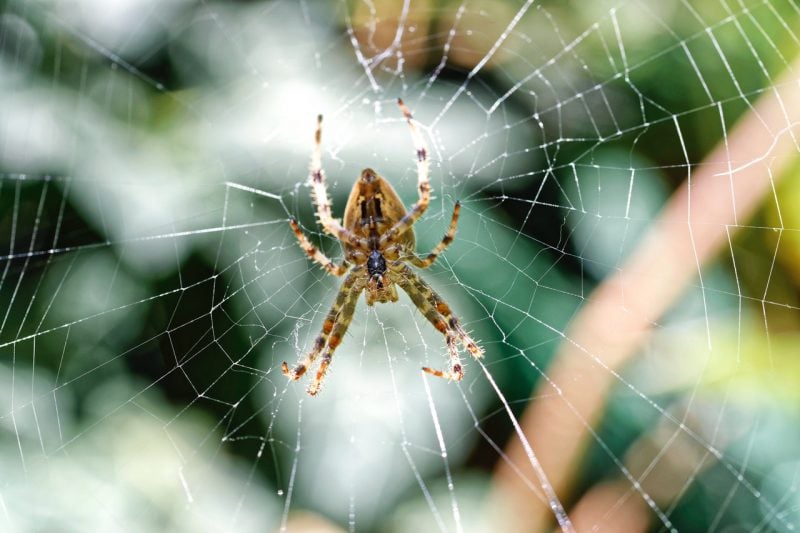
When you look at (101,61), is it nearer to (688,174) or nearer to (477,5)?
(477,5)

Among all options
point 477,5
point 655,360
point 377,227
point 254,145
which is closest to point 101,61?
point 254,145

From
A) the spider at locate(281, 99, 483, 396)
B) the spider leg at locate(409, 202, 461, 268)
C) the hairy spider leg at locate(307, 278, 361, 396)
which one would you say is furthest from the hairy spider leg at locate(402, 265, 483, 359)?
the hairy spider leg at locate(307, 278, 361, 396)

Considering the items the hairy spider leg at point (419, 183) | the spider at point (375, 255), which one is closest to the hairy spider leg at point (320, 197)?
the spider at point (375, 255)

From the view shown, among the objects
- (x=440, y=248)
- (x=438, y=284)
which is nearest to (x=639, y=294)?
(x=440, y=248)

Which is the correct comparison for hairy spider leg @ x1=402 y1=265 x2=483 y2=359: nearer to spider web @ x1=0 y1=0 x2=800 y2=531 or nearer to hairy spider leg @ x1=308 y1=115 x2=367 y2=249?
spider web @ x1=0 y1=0 x2=800 y2=531

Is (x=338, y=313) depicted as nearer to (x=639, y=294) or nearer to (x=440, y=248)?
(x=440, y=248)

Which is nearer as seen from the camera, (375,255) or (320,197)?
(320,197)
